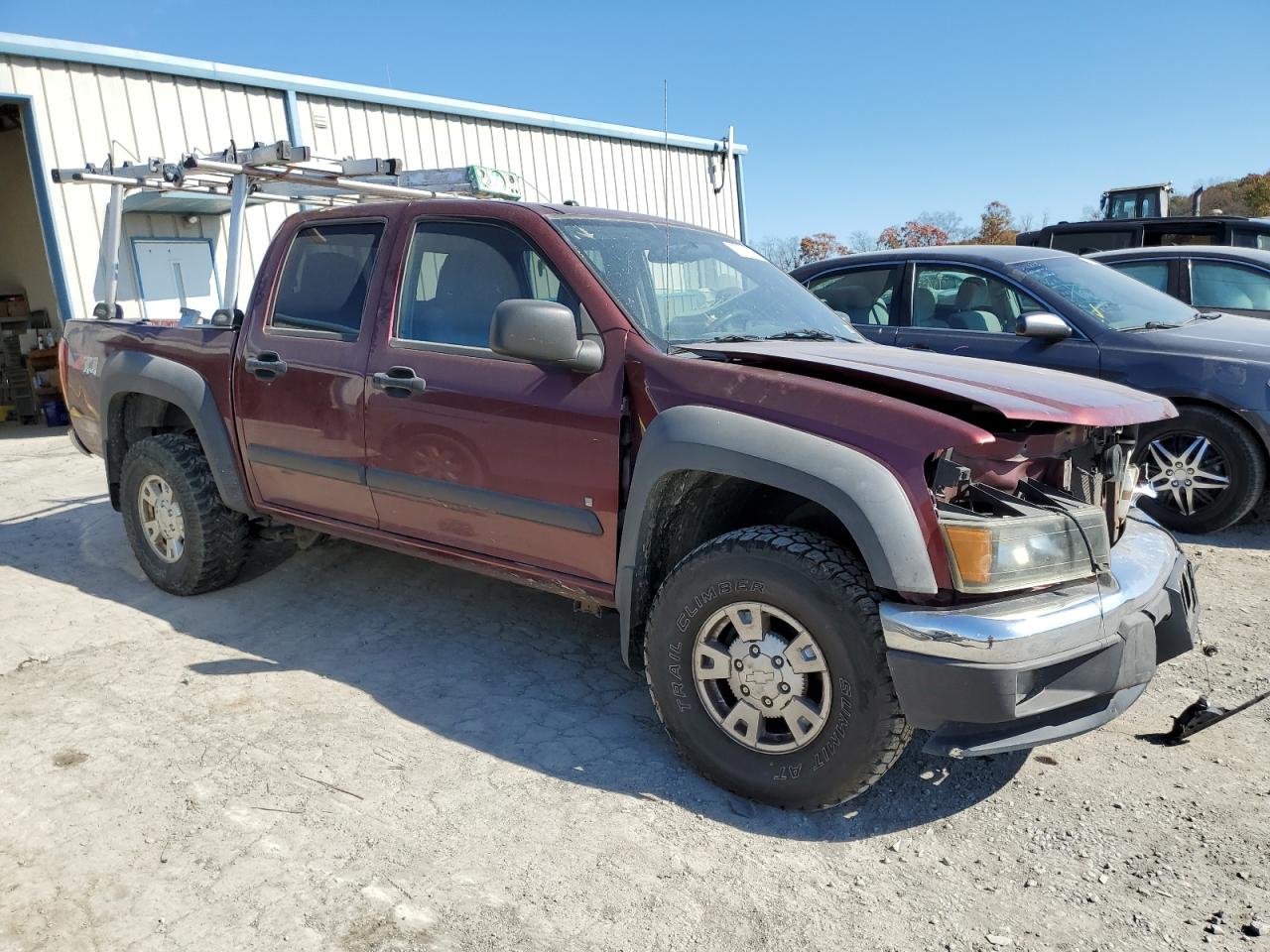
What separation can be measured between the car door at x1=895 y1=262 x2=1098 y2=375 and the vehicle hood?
36 cm

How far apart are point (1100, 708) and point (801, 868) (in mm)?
978

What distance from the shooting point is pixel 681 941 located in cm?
229

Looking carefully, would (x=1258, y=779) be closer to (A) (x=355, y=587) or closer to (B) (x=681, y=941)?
(B) (x=681, y=941)

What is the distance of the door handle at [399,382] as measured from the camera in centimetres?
358

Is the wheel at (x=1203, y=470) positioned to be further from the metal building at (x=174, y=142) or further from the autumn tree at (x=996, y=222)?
the autumn tree at (x=996, y=222)

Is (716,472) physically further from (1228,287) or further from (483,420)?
(1228,287)

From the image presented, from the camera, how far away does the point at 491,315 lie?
3600mm

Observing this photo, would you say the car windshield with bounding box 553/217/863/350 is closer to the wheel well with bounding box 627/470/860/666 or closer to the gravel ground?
the wheel well with bounding box 627/470/860/666

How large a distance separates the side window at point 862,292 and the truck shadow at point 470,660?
10.8ft

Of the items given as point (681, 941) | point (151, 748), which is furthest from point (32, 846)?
point (681, 941)

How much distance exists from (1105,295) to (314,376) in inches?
193

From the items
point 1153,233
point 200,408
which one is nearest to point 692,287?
point 200,408

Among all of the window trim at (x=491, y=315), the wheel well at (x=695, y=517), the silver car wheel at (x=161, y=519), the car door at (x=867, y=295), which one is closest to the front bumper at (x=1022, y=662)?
the wheel well at (x=695, y=517)

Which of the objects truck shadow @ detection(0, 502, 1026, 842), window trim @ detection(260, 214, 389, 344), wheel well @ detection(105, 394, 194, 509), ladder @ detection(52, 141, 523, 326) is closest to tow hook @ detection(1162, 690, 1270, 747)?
truck shadow @ detection(0, 502, 1026, 842)
